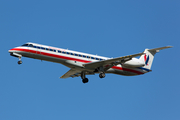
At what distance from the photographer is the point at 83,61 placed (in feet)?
100.0

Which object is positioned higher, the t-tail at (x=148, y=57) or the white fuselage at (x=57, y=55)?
the t-tail at (x=148, y=57)

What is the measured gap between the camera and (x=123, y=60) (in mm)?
30891

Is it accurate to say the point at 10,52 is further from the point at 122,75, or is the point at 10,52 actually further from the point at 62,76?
the point at 122,75

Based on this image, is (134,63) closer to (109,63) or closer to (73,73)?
(109,63)

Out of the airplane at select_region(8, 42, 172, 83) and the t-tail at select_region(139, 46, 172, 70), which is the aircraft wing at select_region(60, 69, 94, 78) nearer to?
the airplane at select_region(8, 42, 172, 83)

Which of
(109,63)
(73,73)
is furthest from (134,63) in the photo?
(73,73)

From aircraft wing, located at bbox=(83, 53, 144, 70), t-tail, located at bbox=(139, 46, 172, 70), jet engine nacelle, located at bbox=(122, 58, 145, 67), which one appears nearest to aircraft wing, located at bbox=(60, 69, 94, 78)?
aircraft wing, located at bbox=(83, 53, 144, 70)

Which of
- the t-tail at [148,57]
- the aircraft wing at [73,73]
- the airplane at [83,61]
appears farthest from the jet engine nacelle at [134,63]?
the aircraft wing at [73,73]

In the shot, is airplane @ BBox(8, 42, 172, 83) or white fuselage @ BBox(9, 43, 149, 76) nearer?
white fuselage @ BBox(9, 43, 149, 76)

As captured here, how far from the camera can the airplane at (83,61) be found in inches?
1132

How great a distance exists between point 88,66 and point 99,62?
4.40 ft

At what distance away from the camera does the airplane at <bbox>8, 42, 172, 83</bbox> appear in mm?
28750

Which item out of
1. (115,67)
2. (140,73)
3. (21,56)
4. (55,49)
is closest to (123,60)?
(115,67)

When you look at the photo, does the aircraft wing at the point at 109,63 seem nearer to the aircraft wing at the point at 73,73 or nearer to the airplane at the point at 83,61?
the airplane at the point at 83,61
